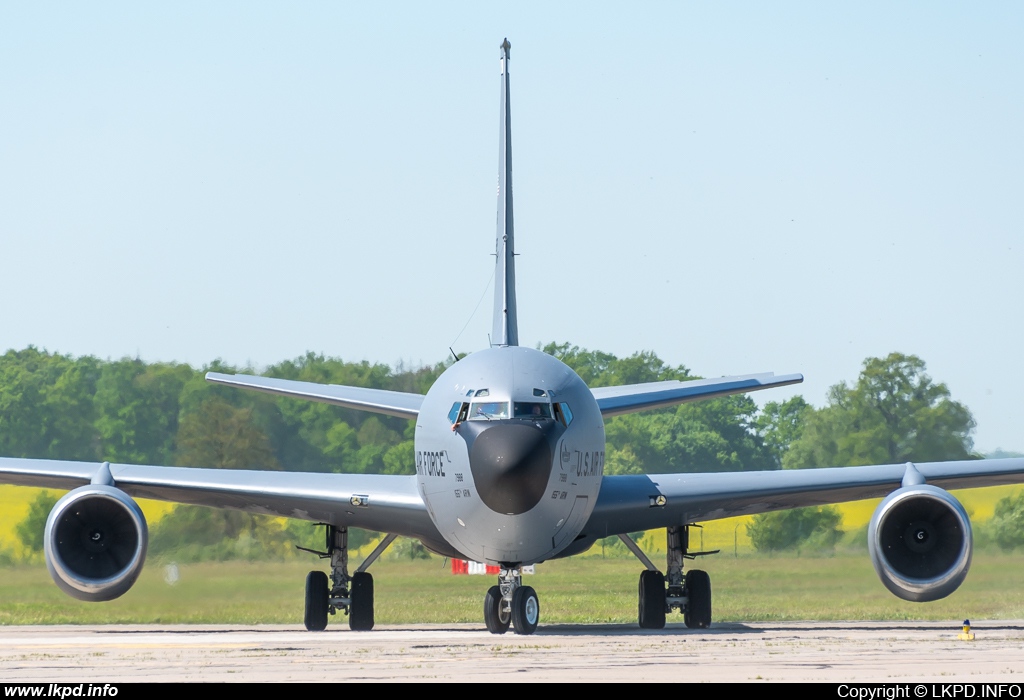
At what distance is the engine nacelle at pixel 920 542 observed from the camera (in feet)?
59.6

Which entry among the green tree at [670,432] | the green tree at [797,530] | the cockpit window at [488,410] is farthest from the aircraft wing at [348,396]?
the green tree at [670,432]

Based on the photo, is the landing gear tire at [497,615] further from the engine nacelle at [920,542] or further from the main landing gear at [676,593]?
→ the engine nacelle at [920,542]

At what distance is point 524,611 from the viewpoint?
57.5 feet

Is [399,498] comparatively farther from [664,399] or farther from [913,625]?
[913,625]

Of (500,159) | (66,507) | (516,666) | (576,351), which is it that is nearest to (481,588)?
(500,159)

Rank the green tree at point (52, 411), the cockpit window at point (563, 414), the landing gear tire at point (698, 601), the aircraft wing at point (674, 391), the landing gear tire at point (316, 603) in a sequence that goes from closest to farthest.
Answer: the cockpit window at point (563, 414), the aircraft wing at point (674, 391), the landing gear tire at point (316, 603), the landing gear tire at point (698, 601), the green tree at point (52, 411)

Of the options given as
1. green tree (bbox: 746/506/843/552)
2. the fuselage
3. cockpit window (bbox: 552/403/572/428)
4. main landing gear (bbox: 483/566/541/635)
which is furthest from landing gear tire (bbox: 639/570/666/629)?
green tree (bbox: 746/506/843/552)

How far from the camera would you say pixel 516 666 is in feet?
42.4

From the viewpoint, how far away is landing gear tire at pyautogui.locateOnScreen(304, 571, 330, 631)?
20859 millimetres

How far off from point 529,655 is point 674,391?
275 inches

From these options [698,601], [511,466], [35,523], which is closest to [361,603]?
[698,601]

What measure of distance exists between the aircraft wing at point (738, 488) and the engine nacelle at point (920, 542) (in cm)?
101

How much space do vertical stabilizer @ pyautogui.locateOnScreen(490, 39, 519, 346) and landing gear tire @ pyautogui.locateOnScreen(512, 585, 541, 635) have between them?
4185mm

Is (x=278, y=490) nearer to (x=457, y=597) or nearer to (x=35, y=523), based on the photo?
(x=457, y=597)
